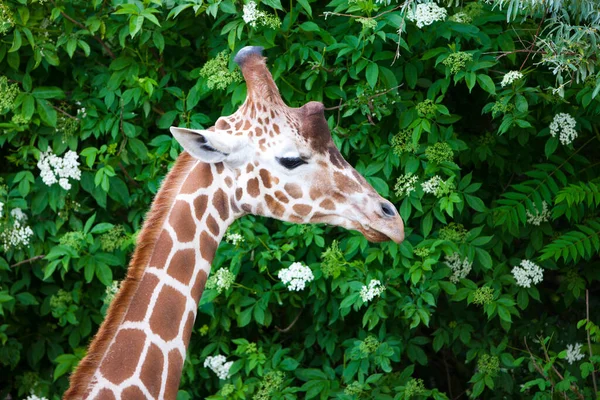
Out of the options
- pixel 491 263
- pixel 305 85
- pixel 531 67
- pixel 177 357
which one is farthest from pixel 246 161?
pixel 531 67

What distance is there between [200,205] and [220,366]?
171 centimetres

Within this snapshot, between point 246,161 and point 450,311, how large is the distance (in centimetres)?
218

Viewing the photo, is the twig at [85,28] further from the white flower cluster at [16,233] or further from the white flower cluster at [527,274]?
the white flower cluster at [527,274]

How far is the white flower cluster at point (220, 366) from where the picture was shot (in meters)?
4.64

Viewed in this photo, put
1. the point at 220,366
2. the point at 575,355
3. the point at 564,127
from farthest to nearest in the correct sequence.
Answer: the point at 575,355, the point at 220,366, the point at 564,127

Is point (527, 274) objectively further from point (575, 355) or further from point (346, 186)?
point (346, 186)

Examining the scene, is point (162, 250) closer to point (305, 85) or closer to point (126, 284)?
point (126, 284)

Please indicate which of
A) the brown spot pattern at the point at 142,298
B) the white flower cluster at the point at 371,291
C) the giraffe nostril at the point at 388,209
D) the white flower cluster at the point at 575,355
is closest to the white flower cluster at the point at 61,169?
the white flower cluster at the point at 371,291

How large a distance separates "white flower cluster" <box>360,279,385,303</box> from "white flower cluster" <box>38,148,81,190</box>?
61.2 inches

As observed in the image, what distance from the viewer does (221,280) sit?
4.38 metres

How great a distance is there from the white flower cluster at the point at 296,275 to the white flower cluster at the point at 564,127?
1375 millimetres


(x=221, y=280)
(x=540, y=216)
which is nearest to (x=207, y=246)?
(x=221, y=280)

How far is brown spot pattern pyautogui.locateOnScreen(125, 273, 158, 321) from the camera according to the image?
299 centimetres

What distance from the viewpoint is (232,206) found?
127 inches
